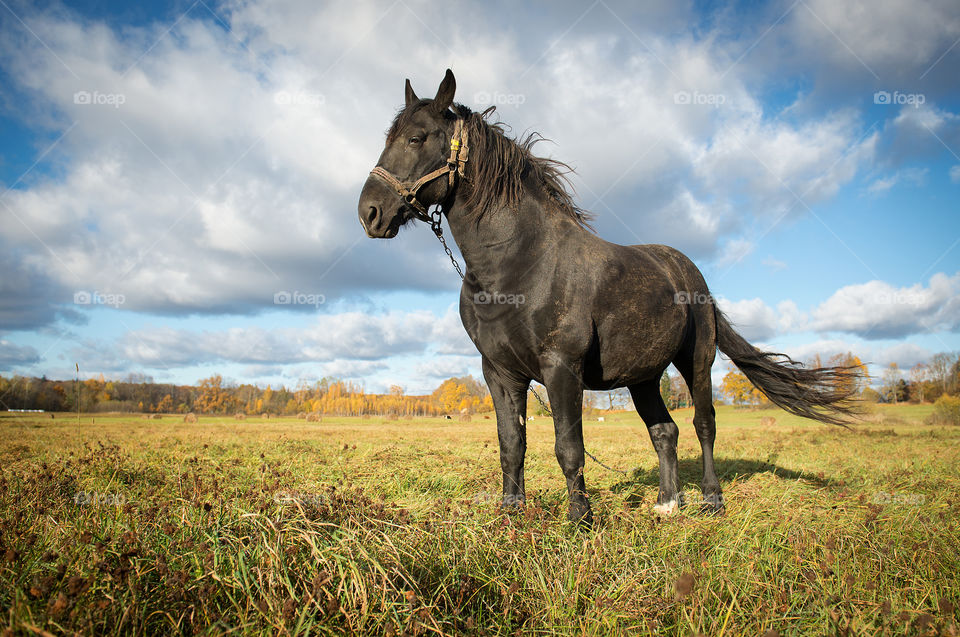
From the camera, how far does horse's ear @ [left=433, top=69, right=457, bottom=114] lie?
13.4 ft

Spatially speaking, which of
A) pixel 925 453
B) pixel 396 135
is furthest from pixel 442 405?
pixel 396 135

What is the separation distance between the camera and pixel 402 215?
13.5 feet

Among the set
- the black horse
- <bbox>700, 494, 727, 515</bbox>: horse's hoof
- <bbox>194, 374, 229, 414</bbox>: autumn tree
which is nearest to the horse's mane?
the black horse

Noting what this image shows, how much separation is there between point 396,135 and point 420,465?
488cm

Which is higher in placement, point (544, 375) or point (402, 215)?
point (402, 215)

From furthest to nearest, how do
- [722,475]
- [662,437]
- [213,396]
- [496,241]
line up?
[213,396]
[722,475]
[662,437]
[496,241]

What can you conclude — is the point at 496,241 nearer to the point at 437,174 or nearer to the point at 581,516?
the point at 437,174

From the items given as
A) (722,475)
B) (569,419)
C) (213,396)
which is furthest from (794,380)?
(213,396)

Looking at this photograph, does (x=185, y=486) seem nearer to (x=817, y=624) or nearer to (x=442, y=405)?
(x=817, y=624)

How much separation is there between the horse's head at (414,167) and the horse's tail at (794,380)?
14.5 ft

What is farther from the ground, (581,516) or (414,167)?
(414,167)

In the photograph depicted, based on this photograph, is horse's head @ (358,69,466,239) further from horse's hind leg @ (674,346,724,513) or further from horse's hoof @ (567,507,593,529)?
horse's hind leg @ (674,346,724,513)

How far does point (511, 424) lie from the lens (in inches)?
173

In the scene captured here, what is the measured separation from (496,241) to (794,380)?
482 centimetres
